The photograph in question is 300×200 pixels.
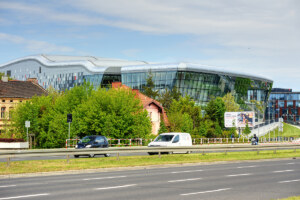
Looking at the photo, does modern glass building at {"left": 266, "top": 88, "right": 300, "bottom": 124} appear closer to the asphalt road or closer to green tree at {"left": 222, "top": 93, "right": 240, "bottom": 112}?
green tree at {"left": 222, "top": 93, "right": 240, "bottom": 112}

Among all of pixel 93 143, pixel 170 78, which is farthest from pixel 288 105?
pixel 93 143

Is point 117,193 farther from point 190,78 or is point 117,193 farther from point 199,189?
point 190,78

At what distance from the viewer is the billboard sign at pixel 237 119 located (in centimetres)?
8688

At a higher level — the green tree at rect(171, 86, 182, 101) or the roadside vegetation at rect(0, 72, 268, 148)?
the green tree at rect(171, 86, 182, 101)

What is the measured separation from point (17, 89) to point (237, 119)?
36.9 metres

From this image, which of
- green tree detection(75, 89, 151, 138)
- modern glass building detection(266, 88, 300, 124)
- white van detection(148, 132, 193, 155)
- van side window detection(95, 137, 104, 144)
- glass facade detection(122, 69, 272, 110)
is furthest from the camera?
modern glass building detection(266, 88, 300, 124)

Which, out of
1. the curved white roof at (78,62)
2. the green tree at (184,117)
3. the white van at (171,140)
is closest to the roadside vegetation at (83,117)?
the white van at (171,140)

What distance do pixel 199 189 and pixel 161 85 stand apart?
94556mm

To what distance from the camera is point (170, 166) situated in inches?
1073

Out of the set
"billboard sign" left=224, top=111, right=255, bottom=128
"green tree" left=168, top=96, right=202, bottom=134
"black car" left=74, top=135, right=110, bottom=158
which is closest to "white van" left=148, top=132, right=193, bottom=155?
"black car" left=74, top=135, right=110, bottom=158

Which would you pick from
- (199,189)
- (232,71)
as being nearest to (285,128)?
(232,71)

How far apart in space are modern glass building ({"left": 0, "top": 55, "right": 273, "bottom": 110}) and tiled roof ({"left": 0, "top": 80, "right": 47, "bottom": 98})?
29.9 m

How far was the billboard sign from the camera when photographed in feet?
285

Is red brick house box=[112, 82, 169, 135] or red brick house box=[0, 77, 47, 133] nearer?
red brick house box=[0, 77, 47, 133]
